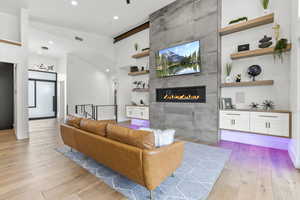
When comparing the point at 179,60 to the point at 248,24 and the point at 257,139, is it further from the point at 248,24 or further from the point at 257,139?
the point at 257,139

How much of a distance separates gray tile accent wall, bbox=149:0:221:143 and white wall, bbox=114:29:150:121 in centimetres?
105

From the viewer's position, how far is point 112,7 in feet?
15.7

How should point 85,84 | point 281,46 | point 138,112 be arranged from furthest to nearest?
point 85,84, point 138,112, point 281,46

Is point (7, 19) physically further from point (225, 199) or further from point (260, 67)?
point (260, 67)

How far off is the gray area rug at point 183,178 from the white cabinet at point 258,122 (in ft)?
2.64

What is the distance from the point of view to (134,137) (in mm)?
1741

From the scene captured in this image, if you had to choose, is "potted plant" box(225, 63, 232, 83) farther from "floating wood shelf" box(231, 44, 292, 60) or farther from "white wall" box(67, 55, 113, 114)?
"white wall" box(67, 55, 113, 114)

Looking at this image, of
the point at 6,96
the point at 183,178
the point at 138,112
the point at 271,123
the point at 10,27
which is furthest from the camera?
Answer: the point at 138,112

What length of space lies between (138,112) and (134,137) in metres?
4.19

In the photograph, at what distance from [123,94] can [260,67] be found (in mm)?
5519

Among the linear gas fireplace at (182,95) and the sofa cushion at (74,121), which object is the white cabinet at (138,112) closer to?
the linear gas fireplace at (182,95)

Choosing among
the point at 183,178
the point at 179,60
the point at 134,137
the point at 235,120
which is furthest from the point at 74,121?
the point at 235,120

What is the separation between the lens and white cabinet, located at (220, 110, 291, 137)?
3.01 m

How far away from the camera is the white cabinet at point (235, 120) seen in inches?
136
